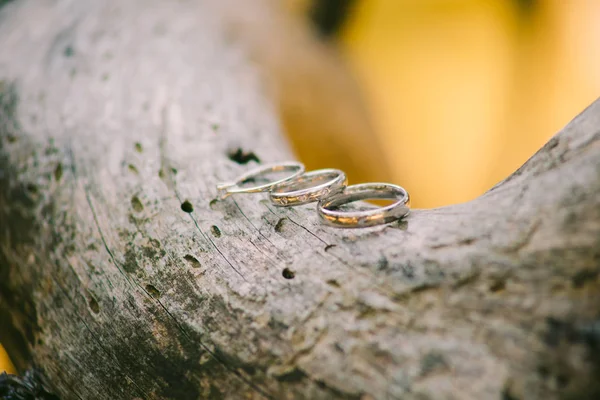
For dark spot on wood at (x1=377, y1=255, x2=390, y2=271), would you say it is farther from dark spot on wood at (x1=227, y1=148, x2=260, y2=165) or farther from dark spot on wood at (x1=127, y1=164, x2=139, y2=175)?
dark spot on wood at (x1=127, y1=164, x2=139, y2=175)

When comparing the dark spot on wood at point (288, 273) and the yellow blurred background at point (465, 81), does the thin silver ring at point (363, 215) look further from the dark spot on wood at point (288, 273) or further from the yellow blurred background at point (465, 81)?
the yellow blurred background at point (465, 81)

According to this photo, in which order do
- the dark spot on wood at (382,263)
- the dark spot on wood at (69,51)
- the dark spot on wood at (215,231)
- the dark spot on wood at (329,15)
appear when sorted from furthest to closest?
the dark spot on wood at (329,15) → the dark spot on wood at (69,51) → the dark spot on wood at (215,231) → the dark spot on wood at (382,263)

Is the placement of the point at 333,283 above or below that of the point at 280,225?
below

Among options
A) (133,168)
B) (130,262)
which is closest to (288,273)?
(130,262)

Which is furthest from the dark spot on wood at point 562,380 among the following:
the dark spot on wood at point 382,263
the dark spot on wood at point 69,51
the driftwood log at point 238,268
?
the dark spot on wood at point 69,51

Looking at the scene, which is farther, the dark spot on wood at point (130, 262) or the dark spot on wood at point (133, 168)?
the dark spot on wood at point (133, 168)

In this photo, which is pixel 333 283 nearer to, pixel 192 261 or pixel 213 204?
pixel 192 261

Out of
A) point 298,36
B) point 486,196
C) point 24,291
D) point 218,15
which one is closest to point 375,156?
point 298,36

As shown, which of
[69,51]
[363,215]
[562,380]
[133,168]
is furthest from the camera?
[69,51]
